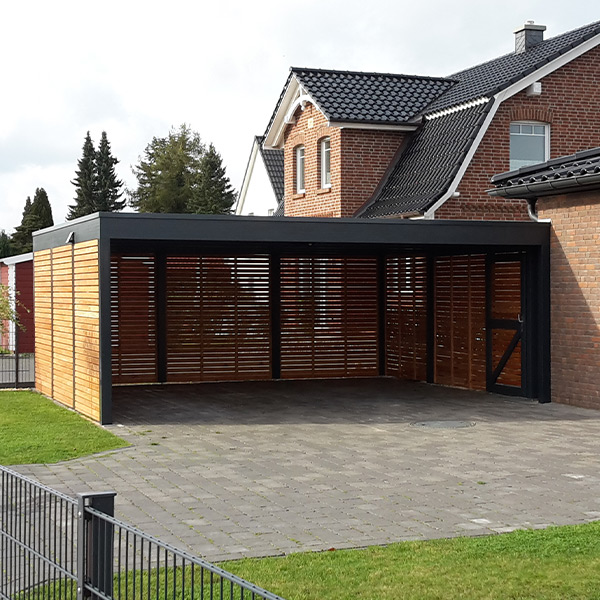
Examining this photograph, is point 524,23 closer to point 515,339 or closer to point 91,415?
point 515,339

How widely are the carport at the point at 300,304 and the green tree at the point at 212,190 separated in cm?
5221

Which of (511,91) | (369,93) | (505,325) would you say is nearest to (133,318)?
(505,325)

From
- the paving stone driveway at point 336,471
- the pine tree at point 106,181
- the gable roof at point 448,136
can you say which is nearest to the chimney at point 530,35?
the gable roof at point 448,136

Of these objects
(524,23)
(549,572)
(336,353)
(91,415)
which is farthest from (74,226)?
(524,23)

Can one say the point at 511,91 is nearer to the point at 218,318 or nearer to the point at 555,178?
the point at 555,178

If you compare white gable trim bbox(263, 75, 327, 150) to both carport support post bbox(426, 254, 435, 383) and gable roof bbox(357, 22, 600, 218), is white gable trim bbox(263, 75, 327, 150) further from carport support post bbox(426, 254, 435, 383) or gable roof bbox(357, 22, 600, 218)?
carport support post bbox(426, 254, 435, 383)

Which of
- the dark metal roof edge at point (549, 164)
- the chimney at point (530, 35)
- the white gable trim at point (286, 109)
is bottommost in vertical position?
the dark metal roof edge at point (549, 164)

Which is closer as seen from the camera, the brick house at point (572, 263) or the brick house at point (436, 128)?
the brick house at point (572, 263)

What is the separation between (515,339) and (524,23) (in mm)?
11283

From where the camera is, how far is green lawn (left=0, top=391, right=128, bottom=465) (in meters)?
11.2

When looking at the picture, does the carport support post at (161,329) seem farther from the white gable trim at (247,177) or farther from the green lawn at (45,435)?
the white gable trim at (247,177)

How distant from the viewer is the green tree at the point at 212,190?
73.9 meters

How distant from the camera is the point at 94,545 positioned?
4.68m

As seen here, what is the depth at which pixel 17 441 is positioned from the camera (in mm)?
12234
